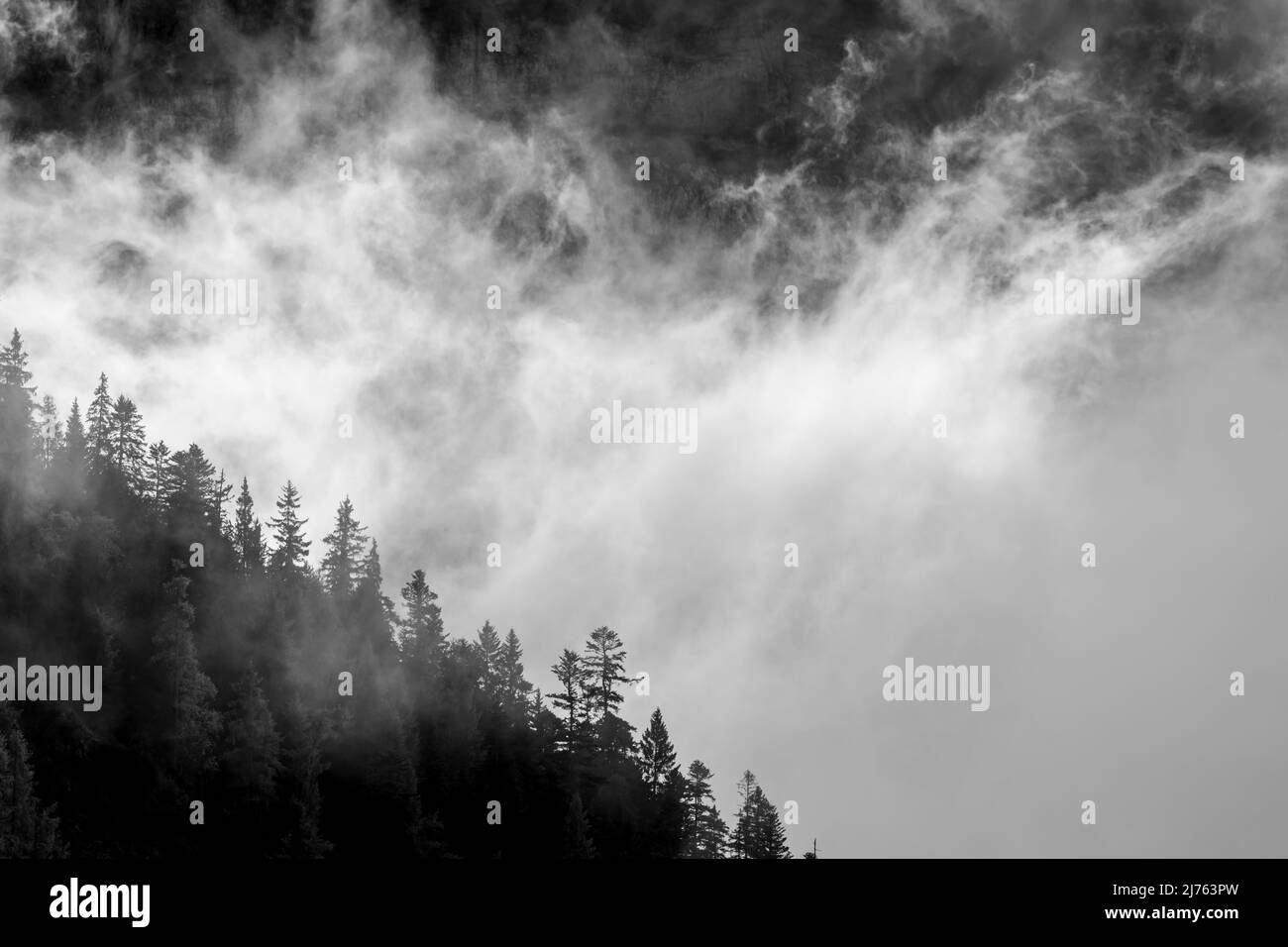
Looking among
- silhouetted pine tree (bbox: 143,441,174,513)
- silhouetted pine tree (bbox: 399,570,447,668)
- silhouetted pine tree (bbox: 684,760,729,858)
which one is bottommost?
silhouetted pine tree (bbox: 684,760,729,858)

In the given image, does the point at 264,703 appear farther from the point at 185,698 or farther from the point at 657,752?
the point at 657,752

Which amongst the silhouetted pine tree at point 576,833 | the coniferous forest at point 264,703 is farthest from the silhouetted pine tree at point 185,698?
the silhouetted pine tree at point 576,833

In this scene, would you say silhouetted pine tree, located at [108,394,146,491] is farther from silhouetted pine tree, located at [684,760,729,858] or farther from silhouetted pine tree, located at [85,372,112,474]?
silhouetted pine tree, located at [684,760,729,858]

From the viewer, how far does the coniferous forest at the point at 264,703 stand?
298ft

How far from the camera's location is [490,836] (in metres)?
102

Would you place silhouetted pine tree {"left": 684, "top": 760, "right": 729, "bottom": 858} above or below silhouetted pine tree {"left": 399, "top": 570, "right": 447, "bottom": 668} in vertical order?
below

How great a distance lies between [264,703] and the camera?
93188 mm

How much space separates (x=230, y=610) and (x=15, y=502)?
1694 centimetres

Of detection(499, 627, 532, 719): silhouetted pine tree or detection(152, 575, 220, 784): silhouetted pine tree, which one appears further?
detection(499, 627, 532, 719): silhouetted pine tree

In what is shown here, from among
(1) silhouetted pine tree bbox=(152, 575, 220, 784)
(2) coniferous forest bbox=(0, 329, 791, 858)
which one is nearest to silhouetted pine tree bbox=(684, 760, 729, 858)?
(2) coniferous forest bbox=(0, 329, 791, 858)

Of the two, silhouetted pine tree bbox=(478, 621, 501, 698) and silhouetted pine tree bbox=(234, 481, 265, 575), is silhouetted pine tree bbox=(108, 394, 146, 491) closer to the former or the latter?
silhouetted pine tree bbox=(234, 481, 265, 575)

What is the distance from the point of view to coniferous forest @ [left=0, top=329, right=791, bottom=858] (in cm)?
9081

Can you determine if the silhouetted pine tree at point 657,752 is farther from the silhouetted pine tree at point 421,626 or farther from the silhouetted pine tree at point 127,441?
the silhouetted pine tree at point 127,441
